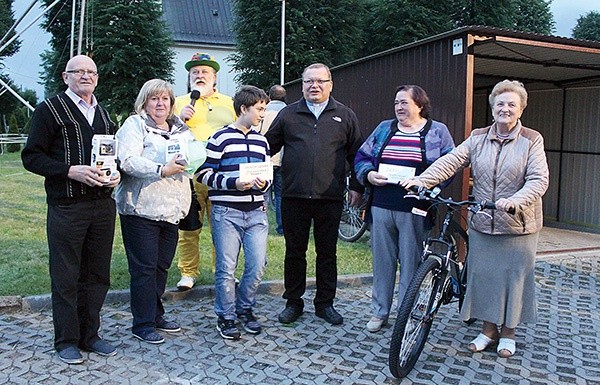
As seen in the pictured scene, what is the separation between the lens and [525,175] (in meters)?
3.88

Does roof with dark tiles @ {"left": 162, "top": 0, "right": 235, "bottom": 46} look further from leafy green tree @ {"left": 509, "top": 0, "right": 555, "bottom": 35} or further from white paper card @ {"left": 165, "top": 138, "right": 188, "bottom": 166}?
white paper card @ {"left": 165, "top": 138, "right": 188, "bottom": 166}

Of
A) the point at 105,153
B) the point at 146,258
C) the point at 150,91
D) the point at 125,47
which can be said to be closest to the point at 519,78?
the point at 150,91

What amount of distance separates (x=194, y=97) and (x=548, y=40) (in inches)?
173

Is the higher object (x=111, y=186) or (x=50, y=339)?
(x=111, y=186)

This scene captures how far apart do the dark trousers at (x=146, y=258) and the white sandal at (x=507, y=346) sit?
99.0 inches

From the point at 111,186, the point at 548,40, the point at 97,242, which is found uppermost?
the point at 548,40

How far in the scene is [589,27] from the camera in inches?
1507

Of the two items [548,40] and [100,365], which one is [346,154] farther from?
[548,40]

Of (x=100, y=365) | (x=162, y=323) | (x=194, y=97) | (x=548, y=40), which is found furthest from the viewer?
(x=548, y=40)

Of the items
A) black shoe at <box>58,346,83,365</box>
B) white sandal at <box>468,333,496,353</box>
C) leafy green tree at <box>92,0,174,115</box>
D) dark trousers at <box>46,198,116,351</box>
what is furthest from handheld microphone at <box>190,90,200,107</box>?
leafy green tree at <box>92,0,174,115</box>

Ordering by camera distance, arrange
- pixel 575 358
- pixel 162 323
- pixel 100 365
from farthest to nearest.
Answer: pixel 162 323 → pixel 575 358 → pixel 100 365

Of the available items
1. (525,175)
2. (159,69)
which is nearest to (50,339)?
(525,175)

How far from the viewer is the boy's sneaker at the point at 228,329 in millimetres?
4309

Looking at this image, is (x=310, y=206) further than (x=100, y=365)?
Yes
